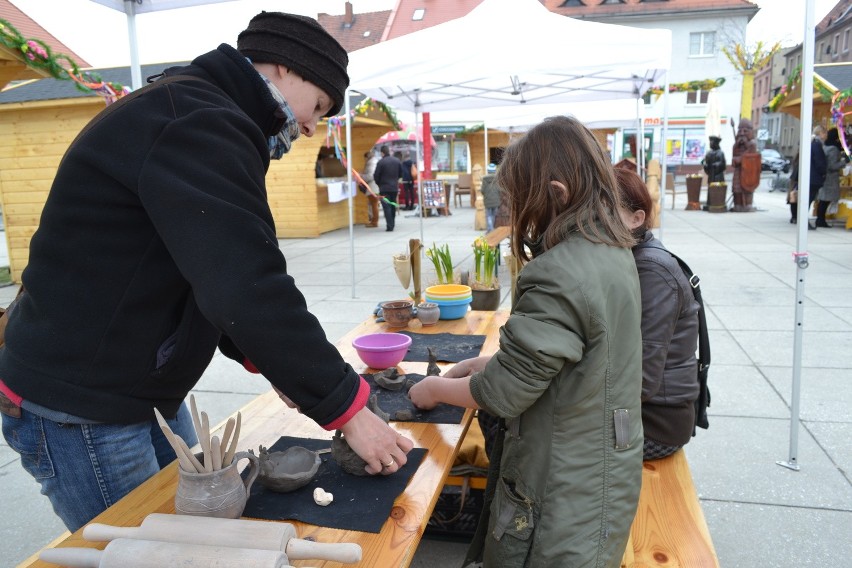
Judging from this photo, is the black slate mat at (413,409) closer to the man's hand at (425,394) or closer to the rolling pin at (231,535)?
the man's hand at (425,394)

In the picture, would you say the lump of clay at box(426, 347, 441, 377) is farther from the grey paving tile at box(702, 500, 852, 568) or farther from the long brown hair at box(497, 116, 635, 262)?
the grey paving tile at box(702, 500, 852, 568)

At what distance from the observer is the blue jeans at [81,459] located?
1428mm

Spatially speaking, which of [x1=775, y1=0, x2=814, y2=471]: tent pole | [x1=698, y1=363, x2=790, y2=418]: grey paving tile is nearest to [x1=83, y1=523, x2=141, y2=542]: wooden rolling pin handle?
[x1=775, y1=0, x2=814, y2=471]: tent pole

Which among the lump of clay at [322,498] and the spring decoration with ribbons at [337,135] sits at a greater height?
the spring decoration with ribbons at [337,135]

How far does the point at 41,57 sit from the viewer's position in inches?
234

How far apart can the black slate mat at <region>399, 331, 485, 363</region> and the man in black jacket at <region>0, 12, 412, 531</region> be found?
1024mm

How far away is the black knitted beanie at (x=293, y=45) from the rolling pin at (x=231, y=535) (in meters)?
1.09

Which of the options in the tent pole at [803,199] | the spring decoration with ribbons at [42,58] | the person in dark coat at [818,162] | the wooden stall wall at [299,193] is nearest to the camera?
the tent pole at [803,199]

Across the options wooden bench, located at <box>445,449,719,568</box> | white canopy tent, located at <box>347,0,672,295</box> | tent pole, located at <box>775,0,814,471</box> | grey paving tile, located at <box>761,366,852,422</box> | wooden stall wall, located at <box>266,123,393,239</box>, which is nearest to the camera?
wooden bench, located at <box>445,449,719,568</box>

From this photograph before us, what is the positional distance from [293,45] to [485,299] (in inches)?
88.8

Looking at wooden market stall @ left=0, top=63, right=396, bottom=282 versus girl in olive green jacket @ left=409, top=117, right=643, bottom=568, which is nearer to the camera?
girl in olive green jacket @ left=409, top=117, right=643, bottom=568

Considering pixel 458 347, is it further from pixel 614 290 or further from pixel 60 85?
pixel 60 85

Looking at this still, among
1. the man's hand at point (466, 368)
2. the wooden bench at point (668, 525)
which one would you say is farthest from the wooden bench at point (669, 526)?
the man's hand at point (466, 368)

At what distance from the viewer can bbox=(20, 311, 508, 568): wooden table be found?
1271 millimetres
